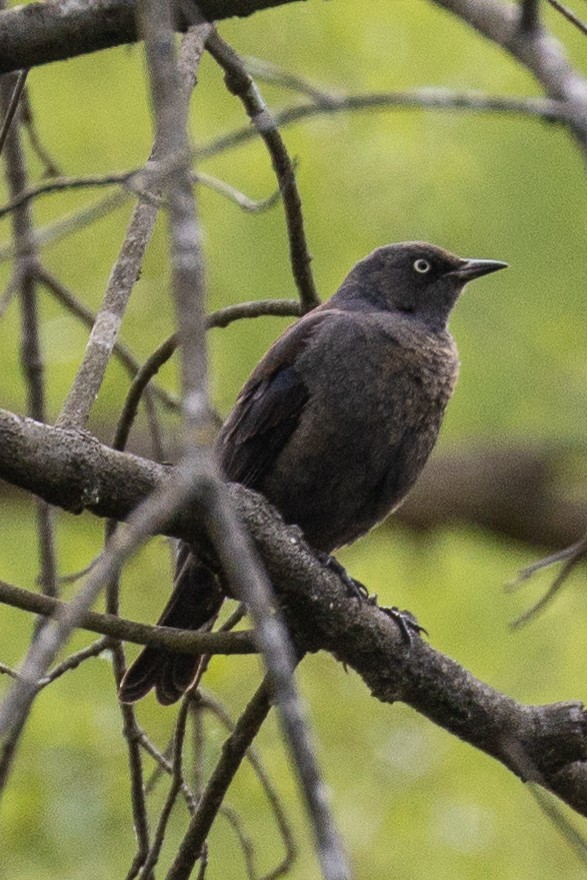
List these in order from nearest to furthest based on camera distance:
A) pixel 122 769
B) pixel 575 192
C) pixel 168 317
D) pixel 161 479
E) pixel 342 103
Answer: pixel 342 103 → pixel 161 479 → pixel 122 769 → pixel 168 317 → pixel 575 192

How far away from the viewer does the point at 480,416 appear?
29.7 feet

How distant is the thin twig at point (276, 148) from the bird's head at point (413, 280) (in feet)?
2.46

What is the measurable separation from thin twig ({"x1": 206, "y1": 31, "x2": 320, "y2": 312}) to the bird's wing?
220mm

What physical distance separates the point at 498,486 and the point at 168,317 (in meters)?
2.07

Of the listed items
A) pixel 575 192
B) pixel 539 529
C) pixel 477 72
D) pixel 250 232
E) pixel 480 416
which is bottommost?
pixel 539 529

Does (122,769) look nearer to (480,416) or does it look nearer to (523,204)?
(480,416)

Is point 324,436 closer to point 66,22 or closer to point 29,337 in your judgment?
point 29,337

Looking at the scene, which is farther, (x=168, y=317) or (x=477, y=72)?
(x=477, y=72)

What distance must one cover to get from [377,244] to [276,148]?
4.42 metres

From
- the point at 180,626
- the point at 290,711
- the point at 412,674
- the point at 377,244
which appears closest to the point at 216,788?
the point at 412,674

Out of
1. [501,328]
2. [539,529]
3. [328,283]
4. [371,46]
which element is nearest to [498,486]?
[539,529]

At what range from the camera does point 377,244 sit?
8742mm

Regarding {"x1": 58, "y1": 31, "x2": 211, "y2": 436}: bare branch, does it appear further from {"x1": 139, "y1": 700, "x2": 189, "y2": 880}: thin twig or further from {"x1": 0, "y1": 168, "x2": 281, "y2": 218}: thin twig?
{"x1": 139, "y1": 700, "x2": 189, "y2": 880}: thin twig

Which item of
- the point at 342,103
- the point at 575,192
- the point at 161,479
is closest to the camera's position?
the point at 342,103
